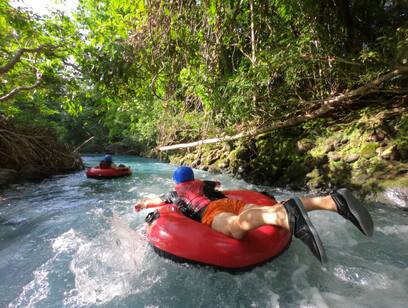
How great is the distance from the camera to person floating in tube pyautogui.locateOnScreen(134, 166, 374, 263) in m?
2.19

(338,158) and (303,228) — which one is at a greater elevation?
(338,158)

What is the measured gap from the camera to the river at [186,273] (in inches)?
95.2

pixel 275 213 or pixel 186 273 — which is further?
pixel 186 273

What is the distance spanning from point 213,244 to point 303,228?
2.93ft

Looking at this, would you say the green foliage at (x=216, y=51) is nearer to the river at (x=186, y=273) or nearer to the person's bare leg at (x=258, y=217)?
the river at (x=186, y=273)

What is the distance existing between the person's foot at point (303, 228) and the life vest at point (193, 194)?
126 cm

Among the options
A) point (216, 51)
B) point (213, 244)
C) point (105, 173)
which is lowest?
point (105, 173)

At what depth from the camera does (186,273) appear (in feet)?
Answer: 9.19

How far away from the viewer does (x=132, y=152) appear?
983 inches

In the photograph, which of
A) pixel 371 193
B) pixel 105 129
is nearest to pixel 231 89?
pixel 371 193

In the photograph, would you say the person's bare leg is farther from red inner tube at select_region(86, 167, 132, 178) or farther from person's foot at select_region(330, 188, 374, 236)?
red inner tube at select_region(86, 167, 132, 178)

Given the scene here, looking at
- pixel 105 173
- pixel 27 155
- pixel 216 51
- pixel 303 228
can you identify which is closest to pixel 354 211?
pixel 303 228

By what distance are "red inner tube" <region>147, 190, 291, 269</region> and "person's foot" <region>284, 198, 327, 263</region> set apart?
0.55 metres

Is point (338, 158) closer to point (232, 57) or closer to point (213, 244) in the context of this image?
point (232, 57)
